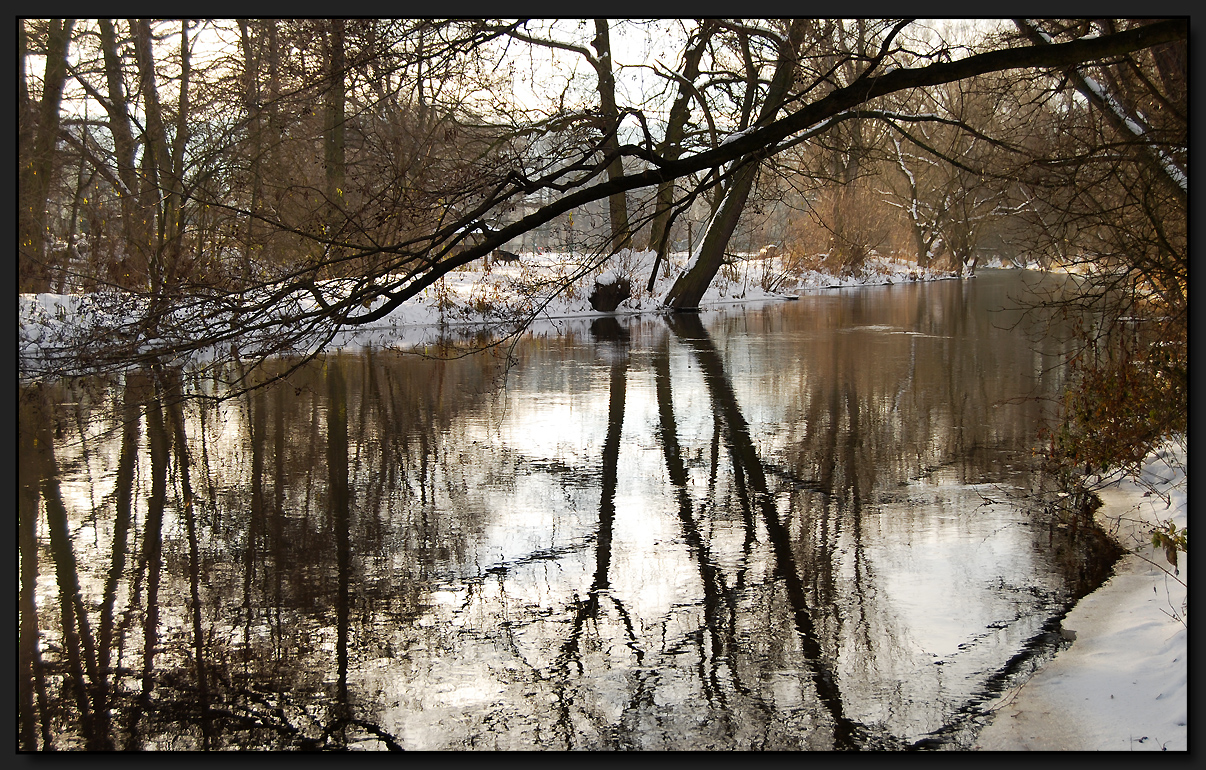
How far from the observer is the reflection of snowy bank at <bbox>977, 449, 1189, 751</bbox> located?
12.5ft

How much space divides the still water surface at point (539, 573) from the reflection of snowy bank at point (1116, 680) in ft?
0.53

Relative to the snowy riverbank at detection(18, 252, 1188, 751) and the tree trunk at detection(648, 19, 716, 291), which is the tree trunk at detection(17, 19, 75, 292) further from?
the snowy riverbank at detection(18, 252, 1188, 751)

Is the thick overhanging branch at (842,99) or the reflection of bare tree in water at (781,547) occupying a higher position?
the thick overhanging branch at (842,99)

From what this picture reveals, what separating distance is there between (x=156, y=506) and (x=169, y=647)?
10.0ft

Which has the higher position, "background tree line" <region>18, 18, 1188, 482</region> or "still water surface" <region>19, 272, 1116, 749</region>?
"background tree line" <region>18, 18, 1188, 482</region>

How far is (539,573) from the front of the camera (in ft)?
18.8

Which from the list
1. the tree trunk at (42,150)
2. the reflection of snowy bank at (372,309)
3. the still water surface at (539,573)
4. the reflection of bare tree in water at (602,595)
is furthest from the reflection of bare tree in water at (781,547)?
the tree trunk at (42,150)

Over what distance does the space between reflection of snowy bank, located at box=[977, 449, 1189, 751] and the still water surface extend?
0.16 m

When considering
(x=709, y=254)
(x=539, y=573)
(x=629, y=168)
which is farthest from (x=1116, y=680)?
(x=709, y=254)

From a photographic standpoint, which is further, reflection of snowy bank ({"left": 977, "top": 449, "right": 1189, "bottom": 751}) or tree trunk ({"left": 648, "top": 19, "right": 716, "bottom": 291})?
tree trunk ({"left": 648, "top": 19, "right": 716, "bottom": 291})

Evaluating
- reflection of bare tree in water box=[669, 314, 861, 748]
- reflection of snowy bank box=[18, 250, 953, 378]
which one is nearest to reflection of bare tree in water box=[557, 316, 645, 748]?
reflection of bare tree in water box=[669, 314, 861, 748]

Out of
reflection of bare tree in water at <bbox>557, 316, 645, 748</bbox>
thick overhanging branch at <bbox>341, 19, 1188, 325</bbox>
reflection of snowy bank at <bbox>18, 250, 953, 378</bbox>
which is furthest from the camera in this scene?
thick overhanging branch at <bbox>341, 19, 1188, 325</bbox>

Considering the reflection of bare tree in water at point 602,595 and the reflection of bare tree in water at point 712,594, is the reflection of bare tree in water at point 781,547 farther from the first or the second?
the reflection of bare tree in water at point 602,595

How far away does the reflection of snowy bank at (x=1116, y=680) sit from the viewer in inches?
150
